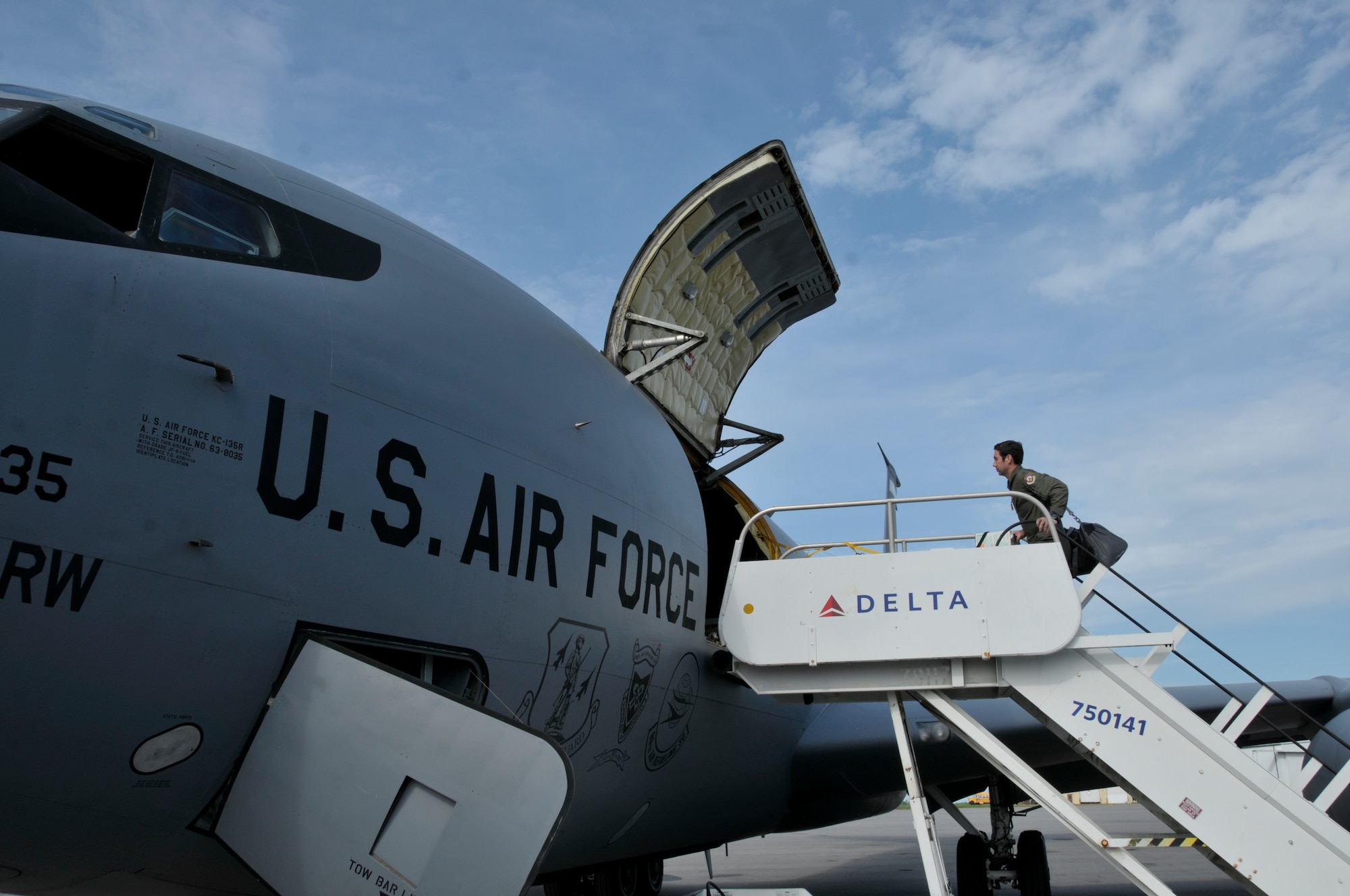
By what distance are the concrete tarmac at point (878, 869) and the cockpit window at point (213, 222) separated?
943 cm

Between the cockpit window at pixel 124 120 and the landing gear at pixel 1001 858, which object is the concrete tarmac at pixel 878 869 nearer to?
the landing gear at pixel 1001 858

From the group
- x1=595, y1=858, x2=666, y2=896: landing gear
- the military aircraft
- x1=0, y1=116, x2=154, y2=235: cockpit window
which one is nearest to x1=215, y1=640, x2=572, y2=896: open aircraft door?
the military aircraft

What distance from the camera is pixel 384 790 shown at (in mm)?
3854

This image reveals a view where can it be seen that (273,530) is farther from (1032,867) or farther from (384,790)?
(1032,867)

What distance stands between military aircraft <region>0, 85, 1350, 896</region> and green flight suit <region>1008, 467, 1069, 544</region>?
2.65 meters

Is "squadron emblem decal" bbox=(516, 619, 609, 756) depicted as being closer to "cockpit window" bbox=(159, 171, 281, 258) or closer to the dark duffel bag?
"cockpit window" bbox=(159, 171, 281, 258)

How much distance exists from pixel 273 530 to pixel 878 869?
16572 millimetres

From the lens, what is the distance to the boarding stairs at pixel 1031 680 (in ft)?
19.9

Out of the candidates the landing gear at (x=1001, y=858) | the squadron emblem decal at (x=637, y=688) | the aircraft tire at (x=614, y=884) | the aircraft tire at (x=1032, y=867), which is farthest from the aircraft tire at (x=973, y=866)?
the squadron emblem decal at (x=637, y=688)

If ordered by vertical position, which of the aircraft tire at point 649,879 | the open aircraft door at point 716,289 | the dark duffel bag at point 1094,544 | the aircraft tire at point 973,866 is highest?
the open aircraft door at point 716,289

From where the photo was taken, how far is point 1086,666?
21.1 ft

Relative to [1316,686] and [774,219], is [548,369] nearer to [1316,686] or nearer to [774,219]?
[774,219]

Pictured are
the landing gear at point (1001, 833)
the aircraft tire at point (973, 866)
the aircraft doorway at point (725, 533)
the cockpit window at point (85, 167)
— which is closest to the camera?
the cockpit window at point (85, 167)

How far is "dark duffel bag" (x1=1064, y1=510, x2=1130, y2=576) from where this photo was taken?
709 centimetres
